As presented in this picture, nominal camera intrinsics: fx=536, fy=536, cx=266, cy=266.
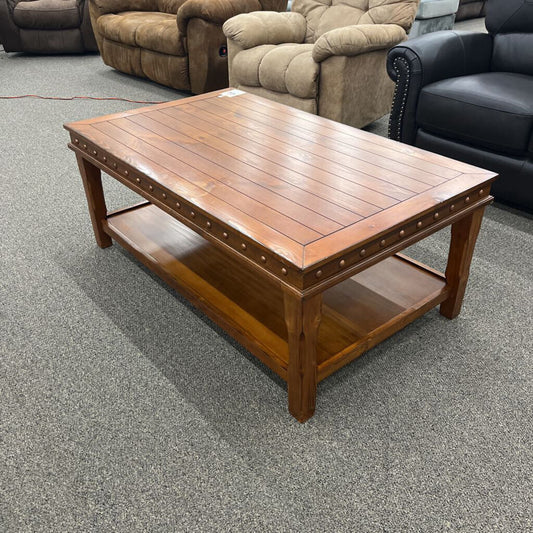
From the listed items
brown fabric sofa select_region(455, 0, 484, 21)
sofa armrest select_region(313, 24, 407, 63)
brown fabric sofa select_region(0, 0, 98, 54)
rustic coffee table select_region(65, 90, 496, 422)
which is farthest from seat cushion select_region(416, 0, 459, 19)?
rustic coffee table select_region(65, 90, 496, 422)

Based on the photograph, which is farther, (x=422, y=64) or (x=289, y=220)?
(x=422, y=64)

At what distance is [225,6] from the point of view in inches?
136

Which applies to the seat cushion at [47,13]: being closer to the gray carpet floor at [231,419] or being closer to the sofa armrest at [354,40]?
the sofa armrest at [354,40]

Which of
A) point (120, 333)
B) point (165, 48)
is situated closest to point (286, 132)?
point (120, 333)

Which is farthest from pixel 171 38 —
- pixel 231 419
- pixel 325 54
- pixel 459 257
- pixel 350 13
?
pixel 231 419

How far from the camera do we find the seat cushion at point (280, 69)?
9.33 ft

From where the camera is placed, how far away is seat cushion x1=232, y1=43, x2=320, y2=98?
9.33ft

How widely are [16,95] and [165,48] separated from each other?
46.8 inches

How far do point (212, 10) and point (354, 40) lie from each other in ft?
3.89

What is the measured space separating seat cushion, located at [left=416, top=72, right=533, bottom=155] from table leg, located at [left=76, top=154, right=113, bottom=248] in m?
1.40

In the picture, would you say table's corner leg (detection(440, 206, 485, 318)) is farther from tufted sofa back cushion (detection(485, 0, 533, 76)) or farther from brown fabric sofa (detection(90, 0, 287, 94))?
brown fabric sofa (detection(90, 0, 287, 94))

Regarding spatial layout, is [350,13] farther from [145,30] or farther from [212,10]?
[145,30]

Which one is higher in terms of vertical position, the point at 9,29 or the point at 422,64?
the point at 422,64

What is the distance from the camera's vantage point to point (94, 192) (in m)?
1.94
